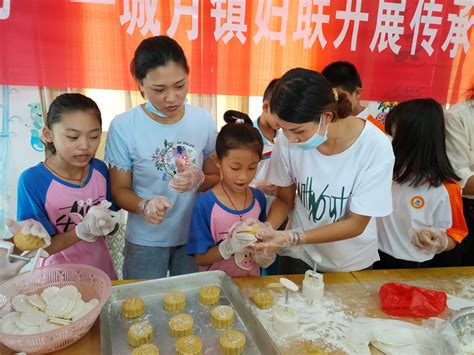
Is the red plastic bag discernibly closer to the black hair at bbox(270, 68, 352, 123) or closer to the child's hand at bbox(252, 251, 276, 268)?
the child's hand at bbox(252, 251, 276, 268)

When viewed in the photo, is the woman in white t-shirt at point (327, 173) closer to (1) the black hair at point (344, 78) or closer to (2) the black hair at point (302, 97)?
(2) the black hair at point (302, 97)

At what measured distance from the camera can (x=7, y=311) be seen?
51.3 inches

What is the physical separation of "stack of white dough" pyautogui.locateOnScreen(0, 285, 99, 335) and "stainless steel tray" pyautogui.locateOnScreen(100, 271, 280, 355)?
10cm

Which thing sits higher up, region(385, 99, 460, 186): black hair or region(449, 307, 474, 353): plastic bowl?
region(385, 99, 460, 186): black hair

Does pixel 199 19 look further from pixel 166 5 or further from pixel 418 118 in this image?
pixel 418 118

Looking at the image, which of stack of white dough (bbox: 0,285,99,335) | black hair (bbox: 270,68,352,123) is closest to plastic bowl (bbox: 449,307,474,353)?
black hair (bbox: 270,68,352,123)

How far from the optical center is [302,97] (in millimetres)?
1413

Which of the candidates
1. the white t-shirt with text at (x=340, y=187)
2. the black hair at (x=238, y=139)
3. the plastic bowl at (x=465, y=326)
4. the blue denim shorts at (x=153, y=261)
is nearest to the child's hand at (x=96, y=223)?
the blue denim shorts at (x=153, y=261)

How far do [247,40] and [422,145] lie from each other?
1689 mm

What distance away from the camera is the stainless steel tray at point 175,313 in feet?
4.16

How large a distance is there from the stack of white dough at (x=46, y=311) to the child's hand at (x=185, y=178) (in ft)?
2.23

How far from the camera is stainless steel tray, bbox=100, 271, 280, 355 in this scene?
4.16 feet

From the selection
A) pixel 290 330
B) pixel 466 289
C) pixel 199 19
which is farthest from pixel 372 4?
pixel 290 330

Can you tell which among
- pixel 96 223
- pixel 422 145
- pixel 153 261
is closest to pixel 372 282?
pixel 422 145
